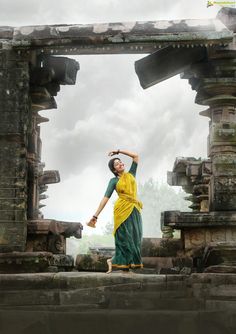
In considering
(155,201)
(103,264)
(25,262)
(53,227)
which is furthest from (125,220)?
(155,201)

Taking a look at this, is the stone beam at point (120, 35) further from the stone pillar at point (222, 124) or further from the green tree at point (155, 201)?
the green tree at point (155, 201)

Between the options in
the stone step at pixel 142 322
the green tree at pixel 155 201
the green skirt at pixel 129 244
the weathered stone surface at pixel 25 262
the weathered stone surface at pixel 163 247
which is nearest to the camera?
the stone step at pixel 142 322

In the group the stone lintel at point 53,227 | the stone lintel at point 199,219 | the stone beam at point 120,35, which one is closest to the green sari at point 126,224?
the stone lintel at point 199,219

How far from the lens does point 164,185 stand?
277 feet

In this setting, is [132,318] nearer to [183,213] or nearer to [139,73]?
[183,213]

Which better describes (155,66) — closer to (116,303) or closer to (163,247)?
(163,247)

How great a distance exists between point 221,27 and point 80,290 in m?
4.20

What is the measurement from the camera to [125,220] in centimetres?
855

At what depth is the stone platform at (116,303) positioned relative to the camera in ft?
24.2

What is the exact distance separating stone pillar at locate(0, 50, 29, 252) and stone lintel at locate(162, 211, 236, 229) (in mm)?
2088

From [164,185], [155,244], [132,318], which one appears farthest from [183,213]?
[164,185]

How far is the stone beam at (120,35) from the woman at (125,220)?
1753 millimetres

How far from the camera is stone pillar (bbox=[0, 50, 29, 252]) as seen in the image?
9.23 metres

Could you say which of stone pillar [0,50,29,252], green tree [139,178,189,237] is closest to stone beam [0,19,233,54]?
stone pillar [0,50,29,252]
